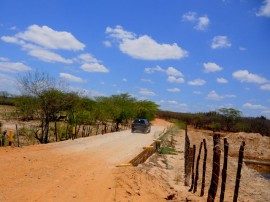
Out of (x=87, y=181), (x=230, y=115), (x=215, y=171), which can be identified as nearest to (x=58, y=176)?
(x=87, y=181)

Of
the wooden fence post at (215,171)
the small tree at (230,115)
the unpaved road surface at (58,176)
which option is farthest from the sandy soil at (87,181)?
the small tree at (230,115)

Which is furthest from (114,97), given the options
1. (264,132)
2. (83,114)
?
(83,114)

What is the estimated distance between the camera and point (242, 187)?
62.6 ft

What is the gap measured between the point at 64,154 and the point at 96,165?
11.7 ft

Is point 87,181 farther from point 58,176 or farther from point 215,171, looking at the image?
point 215,171

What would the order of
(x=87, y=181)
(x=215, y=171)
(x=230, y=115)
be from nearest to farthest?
(x=215, y=171) → (x=87, y=181) → (x=230, y=115)

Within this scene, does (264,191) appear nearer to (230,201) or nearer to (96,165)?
(230,201)

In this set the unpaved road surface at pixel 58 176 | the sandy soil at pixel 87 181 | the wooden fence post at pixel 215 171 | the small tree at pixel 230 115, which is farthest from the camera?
the small tree at pixel 230 115

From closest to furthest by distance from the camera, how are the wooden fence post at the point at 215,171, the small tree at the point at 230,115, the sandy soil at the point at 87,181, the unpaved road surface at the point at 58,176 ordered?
the unpaved road surface at the point at 58,176 → the sandy soil at the point at 87,181 → the wooden fence post at the point at 215,171 → the small tree at the point at 230,115

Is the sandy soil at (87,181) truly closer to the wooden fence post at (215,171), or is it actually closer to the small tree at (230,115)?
the wooden fence post at (215,171)

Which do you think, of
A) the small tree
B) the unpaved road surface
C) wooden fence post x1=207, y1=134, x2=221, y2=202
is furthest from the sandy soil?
the small tree

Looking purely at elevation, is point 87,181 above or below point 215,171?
below

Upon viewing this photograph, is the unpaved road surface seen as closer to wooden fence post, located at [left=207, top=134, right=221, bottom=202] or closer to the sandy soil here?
the sandy soil

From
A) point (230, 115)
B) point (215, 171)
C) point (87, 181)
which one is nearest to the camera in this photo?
point (215, 171)
